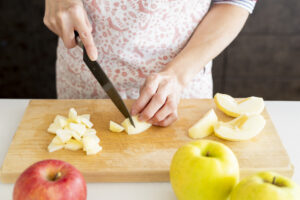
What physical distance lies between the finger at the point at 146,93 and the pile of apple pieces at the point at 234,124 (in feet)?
0.55

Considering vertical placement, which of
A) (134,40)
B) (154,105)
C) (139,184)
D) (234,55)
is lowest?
(234,55)

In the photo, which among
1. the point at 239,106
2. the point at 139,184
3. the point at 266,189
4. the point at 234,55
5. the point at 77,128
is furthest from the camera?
the point at 234,55

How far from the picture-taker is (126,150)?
1.16m

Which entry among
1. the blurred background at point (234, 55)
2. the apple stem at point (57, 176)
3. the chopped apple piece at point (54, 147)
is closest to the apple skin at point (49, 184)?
the apple stem at point (57, 176)

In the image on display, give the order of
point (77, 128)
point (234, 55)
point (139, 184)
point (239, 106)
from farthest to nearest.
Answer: point (234, 55) < point (239, 106) < point (77, 128) < point (139, 184)

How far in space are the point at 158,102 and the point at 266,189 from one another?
54 centimetres

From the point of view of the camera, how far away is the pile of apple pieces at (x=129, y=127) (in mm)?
1230

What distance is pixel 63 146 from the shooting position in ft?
3.83

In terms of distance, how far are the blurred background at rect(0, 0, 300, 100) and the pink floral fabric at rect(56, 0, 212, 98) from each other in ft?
3.52

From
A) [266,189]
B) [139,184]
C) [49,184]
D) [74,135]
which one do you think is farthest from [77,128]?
[266,189]

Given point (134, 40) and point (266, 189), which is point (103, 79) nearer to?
point (134, 40)

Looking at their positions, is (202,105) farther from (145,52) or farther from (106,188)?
(106,188)

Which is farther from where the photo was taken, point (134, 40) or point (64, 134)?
point (134, 40)

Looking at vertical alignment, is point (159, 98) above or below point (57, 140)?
above
